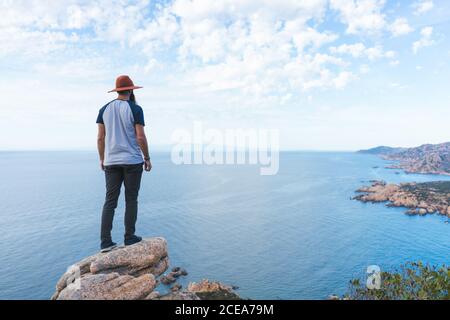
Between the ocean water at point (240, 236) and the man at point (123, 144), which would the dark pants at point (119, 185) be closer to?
the man at point (123, 144)

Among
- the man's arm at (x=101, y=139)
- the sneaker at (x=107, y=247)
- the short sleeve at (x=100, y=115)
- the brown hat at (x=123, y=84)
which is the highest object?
the brown hat at (x=123, y=84)

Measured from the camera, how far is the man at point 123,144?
785 cm

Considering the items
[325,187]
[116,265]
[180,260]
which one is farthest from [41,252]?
[325,187]

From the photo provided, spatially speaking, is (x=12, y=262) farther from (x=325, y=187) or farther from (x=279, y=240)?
(x=325, y=187)

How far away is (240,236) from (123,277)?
60.4m

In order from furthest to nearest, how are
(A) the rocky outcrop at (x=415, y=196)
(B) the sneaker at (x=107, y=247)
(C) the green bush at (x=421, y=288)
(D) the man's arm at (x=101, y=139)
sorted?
(A) the rocky outcrop at (x=415, y=196) < (C) the green bush at (x=421, y=288) < (B) the sneaker at (x=107, y=247) < (D) the man's arm at (x=101, y=139)

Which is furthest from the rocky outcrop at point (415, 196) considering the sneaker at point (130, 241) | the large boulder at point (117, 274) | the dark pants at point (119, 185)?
the dark pants at point (119, 185)

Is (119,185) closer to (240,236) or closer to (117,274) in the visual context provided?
(117,274)

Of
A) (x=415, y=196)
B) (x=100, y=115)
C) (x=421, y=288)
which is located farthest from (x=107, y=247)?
(x=415, y=196)

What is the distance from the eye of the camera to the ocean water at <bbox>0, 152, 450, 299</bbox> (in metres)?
48.2

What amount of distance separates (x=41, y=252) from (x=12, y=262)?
15.5 feet

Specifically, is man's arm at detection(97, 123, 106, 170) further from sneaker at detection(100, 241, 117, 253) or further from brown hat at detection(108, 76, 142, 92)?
sneaker at detection(100, 241, 117, 253)

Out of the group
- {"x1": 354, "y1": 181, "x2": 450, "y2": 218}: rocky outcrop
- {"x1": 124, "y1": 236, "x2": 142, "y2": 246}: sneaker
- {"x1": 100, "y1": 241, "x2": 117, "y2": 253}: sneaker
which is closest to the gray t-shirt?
{"x1": 124, "y1": 236, "x2": 142, "y2": 246}: sneaker

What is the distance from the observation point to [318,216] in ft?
274
